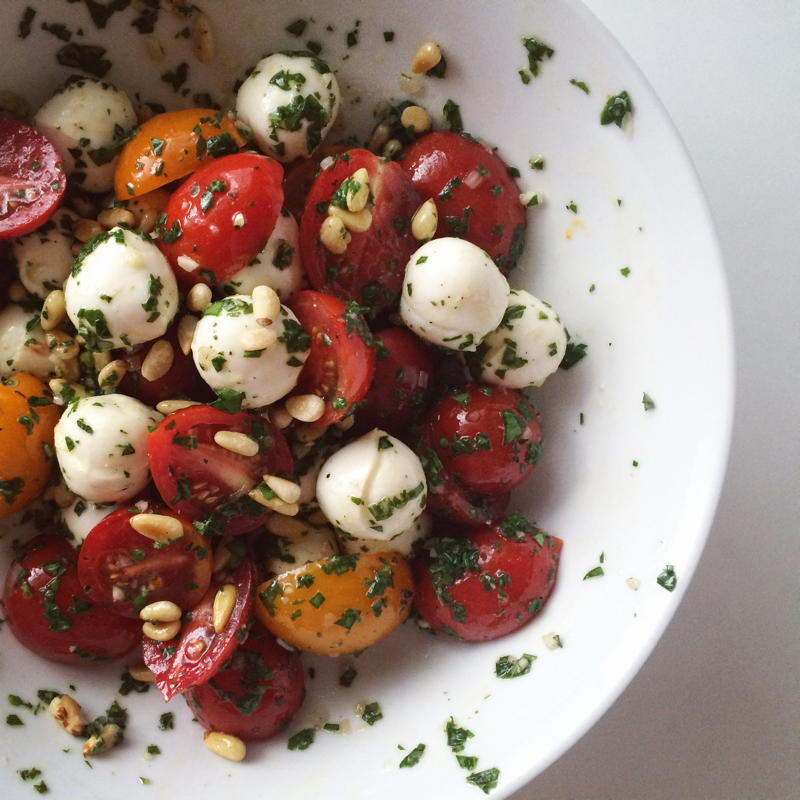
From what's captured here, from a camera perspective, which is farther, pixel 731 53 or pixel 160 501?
pixel 731 53

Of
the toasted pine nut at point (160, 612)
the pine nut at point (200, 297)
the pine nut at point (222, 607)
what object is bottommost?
the toasted pine nut at point (160, 612)

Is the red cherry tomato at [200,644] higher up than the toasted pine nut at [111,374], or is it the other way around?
the toasted pine nut at [111,374]

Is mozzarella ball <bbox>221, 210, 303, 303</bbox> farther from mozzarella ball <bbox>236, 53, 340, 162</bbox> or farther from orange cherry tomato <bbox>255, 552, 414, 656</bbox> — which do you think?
orange cherry tomato <bbox>255, 552, 414, 656</bbox>

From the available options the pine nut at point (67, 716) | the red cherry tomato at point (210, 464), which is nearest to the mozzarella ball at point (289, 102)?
the red cherry tomato at point (210, 464)

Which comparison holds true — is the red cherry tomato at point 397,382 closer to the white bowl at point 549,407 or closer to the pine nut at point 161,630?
the white bowl at point 549,407

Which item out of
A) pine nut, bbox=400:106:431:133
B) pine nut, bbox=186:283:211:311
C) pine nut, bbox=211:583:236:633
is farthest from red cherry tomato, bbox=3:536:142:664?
pine nut, bbox=400:106:431:133

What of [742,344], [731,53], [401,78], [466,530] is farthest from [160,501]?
[731,53]

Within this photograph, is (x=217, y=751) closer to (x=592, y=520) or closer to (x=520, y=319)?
(x=592, y=520)
